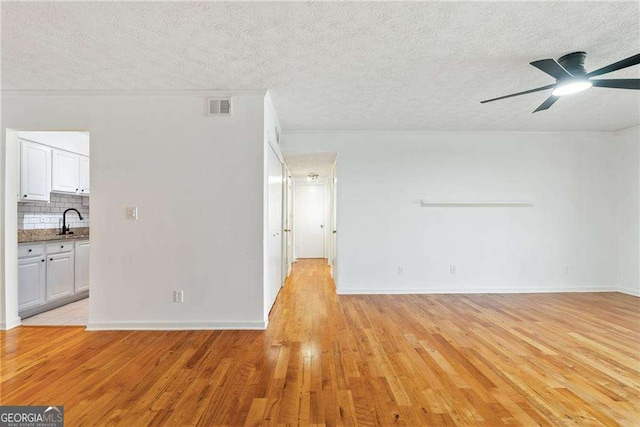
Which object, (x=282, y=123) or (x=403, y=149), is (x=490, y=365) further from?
(x=282, y=123)

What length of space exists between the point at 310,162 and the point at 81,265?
387cm

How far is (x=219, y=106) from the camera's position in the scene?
334 centimetres

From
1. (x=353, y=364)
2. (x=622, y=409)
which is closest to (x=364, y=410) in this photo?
(x=353, y=364)

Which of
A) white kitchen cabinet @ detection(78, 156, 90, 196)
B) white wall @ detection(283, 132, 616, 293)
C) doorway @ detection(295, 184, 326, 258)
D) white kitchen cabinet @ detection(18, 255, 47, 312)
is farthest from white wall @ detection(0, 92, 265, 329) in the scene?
doorway @ detection(295, 184, 326, 258)

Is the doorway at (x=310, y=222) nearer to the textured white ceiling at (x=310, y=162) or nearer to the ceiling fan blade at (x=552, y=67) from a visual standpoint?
the textured white ceiling at (x=310, y=162)

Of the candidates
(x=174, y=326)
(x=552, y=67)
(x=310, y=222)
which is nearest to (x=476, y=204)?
(x=552, y=67)

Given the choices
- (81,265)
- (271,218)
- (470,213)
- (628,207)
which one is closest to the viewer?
(271,218)

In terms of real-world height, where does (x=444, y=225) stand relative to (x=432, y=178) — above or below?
below

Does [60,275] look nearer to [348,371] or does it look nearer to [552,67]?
[348,371]

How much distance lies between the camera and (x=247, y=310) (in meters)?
3.32

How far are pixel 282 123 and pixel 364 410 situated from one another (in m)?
3.70

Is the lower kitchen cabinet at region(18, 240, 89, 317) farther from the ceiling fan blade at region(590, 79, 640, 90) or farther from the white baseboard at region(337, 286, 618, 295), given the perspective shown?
the ceiling fan blade at region(590, 79, 640, 90)

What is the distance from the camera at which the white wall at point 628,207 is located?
15.4 ft

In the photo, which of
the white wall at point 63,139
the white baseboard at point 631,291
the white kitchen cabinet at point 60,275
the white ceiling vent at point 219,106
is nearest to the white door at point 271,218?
the white ceiling vent at point 219,106
